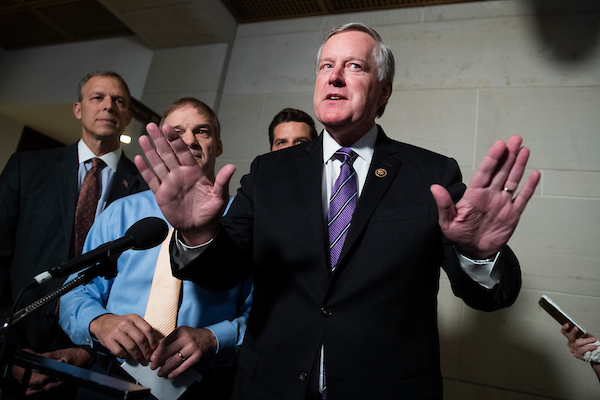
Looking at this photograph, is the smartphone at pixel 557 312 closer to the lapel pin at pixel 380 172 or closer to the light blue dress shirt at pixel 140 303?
the lapel pin at pixel 380 172

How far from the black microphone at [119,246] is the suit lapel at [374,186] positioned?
1.56 ft

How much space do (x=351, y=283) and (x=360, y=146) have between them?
47 centimetres

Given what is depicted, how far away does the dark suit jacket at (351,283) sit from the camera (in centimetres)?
106

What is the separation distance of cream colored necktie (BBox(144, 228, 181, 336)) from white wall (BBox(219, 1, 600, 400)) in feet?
6.09

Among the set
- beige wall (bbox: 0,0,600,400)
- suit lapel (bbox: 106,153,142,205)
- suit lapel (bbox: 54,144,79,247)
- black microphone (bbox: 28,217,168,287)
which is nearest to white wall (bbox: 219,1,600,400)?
beige wall (bbox: 0,0,600,400)

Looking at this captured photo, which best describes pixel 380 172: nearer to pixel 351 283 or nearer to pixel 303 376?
pixel 351 283

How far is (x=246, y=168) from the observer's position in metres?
3.42

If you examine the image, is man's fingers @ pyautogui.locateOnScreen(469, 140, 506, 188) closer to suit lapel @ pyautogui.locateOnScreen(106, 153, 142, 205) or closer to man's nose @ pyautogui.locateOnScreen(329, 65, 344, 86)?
man's nose @ pyautogui.locateOnScreen(329, 65, 344, 86)

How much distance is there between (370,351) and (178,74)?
11.5 ft

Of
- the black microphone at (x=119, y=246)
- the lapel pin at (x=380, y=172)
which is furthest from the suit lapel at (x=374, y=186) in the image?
the black microphone at (x=119, y=246)

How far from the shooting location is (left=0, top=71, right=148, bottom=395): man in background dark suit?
1784 millimetres

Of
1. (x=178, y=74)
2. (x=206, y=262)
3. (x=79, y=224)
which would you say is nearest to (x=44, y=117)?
(x=178, y=74)

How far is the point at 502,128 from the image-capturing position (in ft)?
9.37

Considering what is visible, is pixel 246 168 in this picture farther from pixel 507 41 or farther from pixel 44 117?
pixel 44 117
